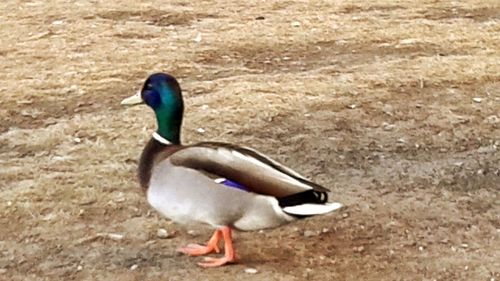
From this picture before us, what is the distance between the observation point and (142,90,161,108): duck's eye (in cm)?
420

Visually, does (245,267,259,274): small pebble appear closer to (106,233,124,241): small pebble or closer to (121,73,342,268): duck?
(121,73,342,268): duck

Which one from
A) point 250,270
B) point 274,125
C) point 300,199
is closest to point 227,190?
point 300,199

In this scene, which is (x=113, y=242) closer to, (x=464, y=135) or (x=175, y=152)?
(x=175, y=152)

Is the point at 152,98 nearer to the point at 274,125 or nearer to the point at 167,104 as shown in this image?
the point at 167,104

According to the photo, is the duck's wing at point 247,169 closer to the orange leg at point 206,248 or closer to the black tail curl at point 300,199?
the black tail curl at point 300,199

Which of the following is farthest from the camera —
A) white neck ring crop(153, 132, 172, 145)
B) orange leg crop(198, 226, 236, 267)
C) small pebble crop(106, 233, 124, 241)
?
small pebble crop(106, 233, 124, 241)

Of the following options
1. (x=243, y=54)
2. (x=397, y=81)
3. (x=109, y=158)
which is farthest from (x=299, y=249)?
(x=243, y=54)

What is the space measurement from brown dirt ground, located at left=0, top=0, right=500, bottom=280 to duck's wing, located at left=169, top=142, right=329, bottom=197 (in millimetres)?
383

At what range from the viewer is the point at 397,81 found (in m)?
6.94

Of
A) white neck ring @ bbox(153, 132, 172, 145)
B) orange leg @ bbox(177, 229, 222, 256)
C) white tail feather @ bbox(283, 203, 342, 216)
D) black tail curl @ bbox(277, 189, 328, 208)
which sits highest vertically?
white neck ring @ bbox(153, 132, 172, 145)

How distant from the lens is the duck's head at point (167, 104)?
4.17m

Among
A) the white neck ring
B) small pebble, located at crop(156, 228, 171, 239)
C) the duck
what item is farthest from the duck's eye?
small pebble, located at crop(156, 228, 171, 239)

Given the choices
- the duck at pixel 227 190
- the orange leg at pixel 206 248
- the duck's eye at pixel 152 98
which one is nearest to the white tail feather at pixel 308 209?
the duck at pixel 227 190

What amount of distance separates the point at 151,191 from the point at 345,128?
2.14 metres
